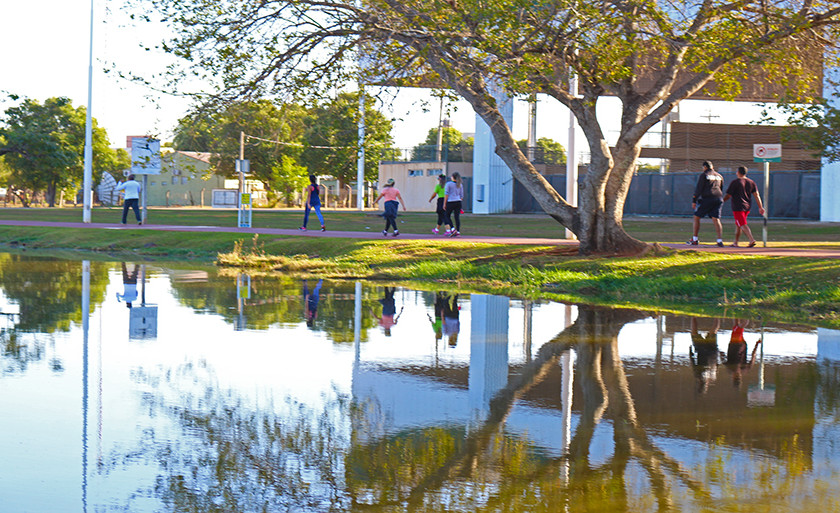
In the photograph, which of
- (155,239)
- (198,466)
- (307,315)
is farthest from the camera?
(155,239)

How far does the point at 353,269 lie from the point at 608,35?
21.9ft

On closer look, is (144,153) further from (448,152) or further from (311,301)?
(448,152)

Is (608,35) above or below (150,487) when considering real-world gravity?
above

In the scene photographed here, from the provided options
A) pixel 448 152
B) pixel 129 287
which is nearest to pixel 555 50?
pixel 129 287

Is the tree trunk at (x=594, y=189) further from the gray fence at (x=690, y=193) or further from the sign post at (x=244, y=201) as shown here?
the gray fence at (x=690, y=193)

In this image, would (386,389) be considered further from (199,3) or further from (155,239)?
(155,239)

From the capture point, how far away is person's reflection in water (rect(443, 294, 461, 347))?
11.0m

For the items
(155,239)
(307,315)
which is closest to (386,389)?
(307,315)

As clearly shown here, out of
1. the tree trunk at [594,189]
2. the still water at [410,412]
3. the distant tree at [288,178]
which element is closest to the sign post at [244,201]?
the tree trunk at [594,189]

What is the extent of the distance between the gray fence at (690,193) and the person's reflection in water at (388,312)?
105ft

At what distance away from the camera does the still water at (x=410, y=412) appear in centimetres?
546

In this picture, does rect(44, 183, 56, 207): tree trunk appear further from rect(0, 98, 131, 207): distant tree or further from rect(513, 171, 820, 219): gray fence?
rect(513, 171, 820, 219): gray fence

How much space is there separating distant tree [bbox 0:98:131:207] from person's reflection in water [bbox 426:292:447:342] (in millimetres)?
58020

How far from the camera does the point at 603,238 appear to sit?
1878 cm
